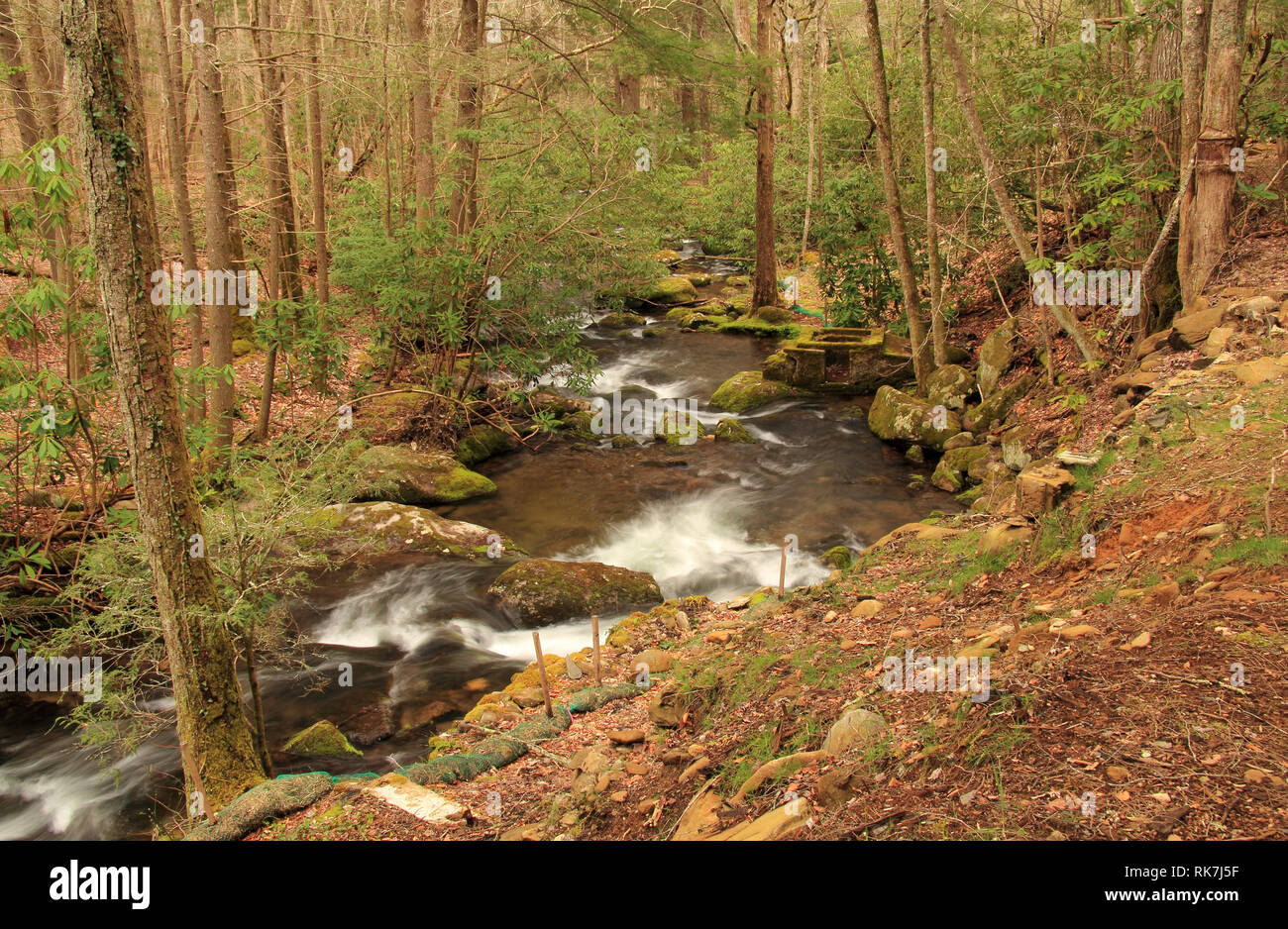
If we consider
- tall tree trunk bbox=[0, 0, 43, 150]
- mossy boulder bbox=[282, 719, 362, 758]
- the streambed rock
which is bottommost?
mossy boulder bbox=[282, 719, 362, 758]

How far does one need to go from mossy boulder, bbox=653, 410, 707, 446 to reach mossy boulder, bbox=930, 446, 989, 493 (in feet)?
15.6

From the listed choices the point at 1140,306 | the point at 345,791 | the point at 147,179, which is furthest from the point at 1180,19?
the point at 345,791

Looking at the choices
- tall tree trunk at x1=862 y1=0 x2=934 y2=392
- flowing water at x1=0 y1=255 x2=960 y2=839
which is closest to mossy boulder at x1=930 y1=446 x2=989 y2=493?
flowing water at x1=0 y1=255 x2=960 y2=839

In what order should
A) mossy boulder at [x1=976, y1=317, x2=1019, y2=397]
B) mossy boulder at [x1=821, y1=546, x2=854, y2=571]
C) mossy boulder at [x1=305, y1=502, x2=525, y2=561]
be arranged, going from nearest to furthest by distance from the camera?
mossy boulder at [x1=821, y1=546, x2=854, y2=571] < mossy boulder at [x1=305, y1=502, x2=525, y2=561] < mossy boulder at [x1=976, y1=317, x2=1019, y2=397]

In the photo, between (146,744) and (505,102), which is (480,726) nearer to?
(146,744)

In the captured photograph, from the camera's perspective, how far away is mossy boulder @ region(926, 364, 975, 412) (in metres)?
13.9

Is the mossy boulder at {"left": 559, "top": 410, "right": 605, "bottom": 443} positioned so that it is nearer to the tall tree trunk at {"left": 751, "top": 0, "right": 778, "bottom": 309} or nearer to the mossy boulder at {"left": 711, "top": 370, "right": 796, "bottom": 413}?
the mossy boulder at {"left": 711, "top": 370, "right": 796, "bottom": 413}

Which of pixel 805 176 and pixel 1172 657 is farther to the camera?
pixel 805 176

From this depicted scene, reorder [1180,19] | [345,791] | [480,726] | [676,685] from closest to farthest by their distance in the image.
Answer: [345,791], [676,685], [480,726], [1180,19]

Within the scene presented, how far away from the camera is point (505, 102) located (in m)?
15.7

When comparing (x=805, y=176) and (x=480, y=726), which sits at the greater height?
(x=805, y=176)

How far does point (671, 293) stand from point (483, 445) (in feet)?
37.8

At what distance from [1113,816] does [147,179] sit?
6.06 metres

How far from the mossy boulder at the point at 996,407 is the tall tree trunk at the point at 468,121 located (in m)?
9.14
